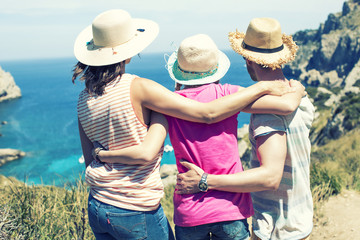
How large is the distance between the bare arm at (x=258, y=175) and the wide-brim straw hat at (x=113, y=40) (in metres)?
0.77

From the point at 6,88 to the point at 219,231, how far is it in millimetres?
104577

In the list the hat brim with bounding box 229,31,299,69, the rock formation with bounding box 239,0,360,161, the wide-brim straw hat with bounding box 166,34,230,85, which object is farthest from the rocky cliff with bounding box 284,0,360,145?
the wide-brim straw hat with bounding box 166,34,230,85

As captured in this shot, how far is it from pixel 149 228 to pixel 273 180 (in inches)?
30.9

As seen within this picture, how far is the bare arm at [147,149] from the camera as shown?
183 centimetres

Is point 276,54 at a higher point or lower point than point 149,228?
higher

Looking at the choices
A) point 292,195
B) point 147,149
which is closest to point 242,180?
point 292,195

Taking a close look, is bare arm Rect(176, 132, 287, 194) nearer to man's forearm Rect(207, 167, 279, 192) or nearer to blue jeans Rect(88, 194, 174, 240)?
man's forearm Rect(207, 167, 279, 192)

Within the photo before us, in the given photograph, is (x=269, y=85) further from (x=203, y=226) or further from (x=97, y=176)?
(x=97, y=176)

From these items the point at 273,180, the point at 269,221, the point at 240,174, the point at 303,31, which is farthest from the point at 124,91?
the point at 303,31

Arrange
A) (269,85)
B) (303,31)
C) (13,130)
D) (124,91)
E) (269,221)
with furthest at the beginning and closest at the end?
(303,31) < (13,130) < (269,221) < (269,85) < (124,91)

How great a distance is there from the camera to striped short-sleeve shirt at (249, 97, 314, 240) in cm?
202

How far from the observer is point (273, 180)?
1890 mm

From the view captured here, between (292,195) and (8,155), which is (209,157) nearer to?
(292,195)

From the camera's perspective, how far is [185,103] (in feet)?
5.89
